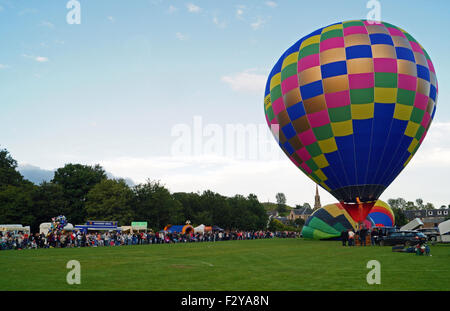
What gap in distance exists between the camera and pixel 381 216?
42.1m

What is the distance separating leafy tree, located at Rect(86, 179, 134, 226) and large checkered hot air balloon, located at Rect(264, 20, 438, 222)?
41.0m

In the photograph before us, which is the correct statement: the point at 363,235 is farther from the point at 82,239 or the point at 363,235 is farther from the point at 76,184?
the point at 76,184

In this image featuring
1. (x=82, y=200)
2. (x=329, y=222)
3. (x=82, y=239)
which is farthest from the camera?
(x=82, y=200)

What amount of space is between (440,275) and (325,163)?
16.4 metres

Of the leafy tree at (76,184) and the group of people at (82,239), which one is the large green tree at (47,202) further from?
the group of people at (82,239)

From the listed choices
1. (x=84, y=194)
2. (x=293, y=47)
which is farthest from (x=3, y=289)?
(x=84, y=194)

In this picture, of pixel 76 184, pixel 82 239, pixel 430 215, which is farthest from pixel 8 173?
pixel 430 215

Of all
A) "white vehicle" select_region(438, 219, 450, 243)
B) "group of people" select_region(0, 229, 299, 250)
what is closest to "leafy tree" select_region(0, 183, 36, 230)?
"group of people" select_region(0, 229, 299, 250)

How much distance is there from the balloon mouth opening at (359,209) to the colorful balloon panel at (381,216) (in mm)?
14038

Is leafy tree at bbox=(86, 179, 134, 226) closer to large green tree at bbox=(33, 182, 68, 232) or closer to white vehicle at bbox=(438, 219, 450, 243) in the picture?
large green tree at bbox=(33, 182, 68, 232)

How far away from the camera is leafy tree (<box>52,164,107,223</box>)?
65.1 meters

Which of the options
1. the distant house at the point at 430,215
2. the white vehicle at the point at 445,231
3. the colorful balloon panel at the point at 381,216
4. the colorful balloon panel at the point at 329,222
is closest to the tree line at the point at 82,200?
the colorful balloon panel at the point at 329,222

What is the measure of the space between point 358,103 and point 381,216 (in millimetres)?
20296

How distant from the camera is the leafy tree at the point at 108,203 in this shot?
62.4m
